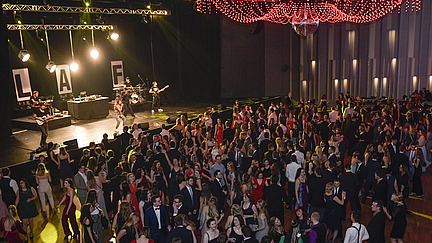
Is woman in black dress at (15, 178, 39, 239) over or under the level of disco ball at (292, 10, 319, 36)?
under

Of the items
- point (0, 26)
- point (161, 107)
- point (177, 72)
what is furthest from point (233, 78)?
point (0, 26)

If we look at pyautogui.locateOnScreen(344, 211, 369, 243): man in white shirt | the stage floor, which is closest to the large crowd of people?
pyautogui.locateOnScreen(344, 211, 369, 243): man in white shirt

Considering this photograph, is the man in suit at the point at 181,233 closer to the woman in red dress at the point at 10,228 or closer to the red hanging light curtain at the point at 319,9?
the woman in red dress at the point at 10,228

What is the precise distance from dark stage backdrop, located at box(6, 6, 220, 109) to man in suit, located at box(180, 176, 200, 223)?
11015mm

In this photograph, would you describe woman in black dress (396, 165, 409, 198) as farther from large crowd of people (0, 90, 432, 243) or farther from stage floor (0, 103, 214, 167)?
stage floor (0, 103, 214, 167)

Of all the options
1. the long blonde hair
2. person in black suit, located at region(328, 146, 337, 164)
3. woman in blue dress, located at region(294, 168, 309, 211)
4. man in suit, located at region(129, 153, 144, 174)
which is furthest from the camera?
man in suit, located at region(129, 153, 144, 174)

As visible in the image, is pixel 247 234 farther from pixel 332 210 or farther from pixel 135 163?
pixel 135 163

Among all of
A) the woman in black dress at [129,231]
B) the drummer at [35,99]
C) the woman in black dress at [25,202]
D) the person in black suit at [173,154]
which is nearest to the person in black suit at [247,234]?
the woman in black dress at [129,231]

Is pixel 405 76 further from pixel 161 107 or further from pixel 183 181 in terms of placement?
pixel 183 181

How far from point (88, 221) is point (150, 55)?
1405cm

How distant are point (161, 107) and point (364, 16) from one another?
373 inches

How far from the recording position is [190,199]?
19.7ft

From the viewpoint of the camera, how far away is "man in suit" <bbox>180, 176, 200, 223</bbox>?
19.6 ft

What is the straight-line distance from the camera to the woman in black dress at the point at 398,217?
5.50m
